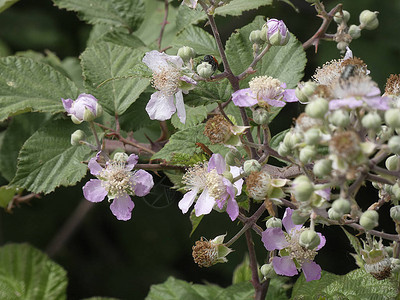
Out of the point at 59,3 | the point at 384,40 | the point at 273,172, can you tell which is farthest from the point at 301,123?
the point at 384,40

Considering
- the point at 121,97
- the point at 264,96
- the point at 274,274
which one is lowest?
the point at 274,274

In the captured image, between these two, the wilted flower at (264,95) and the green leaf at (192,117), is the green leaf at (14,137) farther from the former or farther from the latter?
the wilted flower at (264,95)

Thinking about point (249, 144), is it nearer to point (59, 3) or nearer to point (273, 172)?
point (273, 172)

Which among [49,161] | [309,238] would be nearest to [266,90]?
[309,238]

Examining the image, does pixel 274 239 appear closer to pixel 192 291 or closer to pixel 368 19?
pixel 192 291

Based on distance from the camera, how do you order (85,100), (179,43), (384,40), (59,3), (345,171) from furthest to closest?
(384,40)
(59,3)
(179,43)
(85,100)
(345,171)

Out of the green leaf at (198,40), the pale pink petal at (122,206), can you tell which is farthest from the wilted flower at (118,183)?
the green leaf at (198,40)
